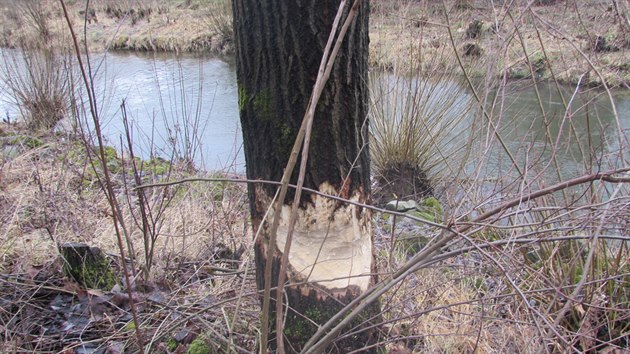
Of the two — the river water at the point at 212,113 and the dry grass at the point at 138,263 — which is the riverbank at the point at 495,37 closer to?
the river water at the point at 212,113

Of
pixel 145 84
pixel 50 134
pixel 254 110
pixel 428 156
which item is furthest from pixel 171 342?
pixel 145 84

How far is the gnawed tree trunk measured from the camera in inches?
59.4

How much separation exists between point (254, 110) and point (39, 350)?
1.27 m

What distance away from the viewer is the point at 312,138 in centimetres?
158

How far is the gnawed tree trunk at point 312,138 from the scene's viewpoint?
59.4 inches

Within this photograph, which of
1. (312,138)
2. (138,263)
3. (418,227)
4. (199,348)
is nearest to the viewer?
(312,138)

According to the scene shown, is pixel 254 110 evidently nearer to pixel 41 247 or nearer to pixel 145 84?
pixel 41 247

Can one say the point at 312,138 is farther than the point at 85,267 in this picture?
No

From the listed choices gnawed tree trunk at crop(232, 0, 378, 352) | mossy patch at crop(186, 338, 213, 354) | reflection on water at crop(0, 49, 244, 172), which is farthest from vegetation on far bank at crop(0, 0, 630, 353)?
reflection on water at crop(0, 49, 244, 172)

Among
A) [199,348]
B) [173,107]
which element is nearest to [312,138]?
[199,348]

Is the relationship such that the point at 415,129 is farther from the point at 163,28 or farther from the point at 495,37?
the point at 163,28

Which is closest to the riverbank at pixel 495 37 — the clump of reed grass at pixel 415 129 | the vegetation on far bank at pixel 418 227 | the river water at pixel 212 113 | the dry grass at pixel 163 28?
the vegetation on far bank at pixel 418 227

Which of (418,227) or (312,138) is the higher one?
(312,138)

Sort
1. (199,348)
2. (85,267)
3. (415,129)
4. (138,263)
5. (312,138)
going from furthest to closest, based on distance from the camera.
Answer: (415,129) < (138,263) < (85,267) < (199,348) < (312,138)
